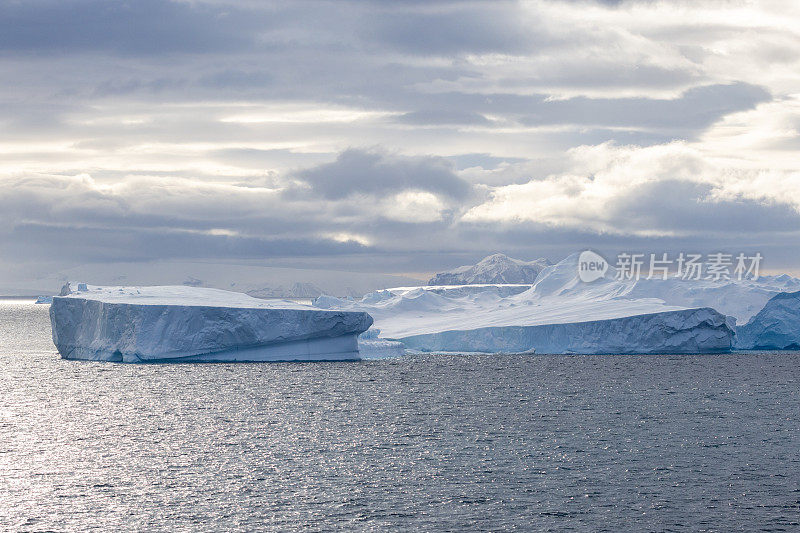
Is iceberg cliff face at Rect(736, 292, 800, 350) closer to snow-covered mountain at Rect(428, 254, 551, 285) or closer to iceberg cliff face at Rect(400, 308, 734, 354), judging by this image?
iceberg cliff face at Rect(400, 308, 734, 354)

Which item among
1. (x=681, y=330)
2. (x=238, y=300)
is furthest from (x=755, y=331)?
(x=238, y=300)

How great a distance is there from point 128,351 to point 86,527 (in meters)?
27.8

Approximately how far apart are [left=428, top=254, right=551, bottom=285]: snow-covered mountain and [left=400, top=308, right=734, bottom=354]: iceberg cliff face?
99.4m

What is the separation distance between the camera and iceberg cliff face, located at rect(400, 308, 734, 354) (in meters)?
47.8

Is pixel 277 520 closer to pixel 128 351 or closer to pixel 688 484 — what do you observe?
pixel 688 484

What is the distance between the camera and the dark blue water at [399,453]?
15.4m

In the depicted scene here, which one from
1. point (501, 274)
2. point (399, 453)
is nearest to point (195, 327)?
point (399, 453)

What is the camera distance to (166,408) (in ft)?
100

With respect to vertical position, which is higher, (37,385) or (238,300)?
(238,300)

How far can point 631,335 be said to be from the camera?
48.3 meters

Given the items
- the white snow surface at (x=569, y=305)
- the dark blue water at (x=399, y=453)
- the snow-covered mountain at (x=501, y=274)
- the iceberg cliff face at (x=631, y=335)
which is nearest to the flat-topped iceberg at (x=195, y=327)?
the dark blue water at (x=399, y=453)

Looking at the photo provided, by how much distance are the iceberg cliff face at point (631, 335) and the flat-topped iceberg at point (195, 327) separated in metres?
11.0

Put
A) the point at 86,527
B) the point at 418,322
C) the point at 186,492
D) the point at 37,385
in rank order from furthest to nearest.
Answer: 1. the point at 418,322
2. the point at 37,385
3. the point at 186,492
4. the point at 86,527

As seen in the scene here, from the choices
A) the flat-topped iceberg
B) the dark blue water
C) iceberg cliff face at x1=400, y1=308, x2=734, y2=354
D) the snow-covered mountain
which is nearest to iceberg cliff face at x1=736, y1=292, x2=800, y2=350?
iceberg cliff face at x1=400, y1=308, x2=734, y2=354
